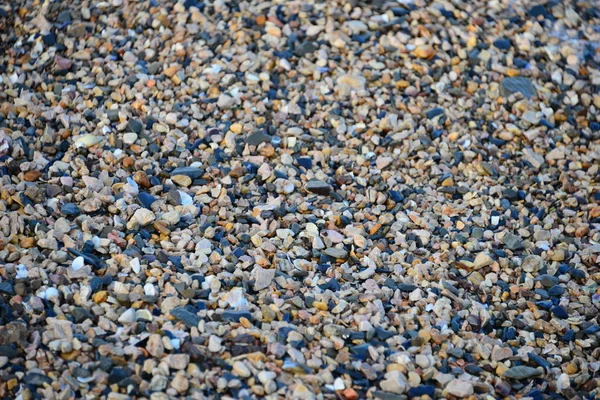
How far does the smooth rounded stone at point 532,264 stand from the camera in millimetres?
2797

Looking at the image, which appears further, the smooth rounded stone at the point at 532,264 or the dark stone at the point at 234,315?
the smooth rounded stone at the point at 532,264

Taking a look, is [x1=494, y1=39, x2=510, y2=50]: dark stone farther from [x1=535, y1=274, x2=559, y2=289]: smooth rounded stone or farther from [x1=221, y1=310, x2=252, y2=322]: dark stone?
[x1=221, y1=310, x2=252, y2=322]: dark stone

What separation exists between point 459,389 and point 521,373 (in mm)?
264

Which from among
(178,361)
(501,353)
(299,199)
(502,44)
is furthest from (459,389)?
(502,44)

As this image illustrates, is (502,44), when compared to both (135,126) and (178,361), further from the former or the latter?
(178,361)

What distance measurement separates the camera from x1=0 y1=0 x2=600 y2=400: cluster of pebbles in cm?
229

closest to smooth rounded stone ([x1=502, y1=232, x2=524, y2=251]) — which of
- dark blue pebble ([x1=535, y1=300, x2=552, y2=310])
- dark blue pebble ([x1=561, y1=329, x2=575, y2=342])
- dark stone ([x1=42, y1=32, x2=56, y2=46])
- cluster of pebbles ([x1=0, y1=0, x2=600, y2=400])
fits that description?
cluster of pebbles ([x1=0, y1=0, x2=600, y2=400])

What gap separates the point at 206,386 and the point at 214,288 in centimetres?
42

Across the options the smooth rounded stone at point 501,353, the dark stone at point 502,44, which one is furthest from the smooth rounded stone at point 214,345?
the dark stone at point 502,44

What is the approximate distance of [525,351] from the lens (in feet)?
8.09

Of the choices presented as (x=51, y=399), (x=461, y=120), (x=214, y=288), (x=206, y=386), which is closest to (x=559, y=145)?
(x=461, y=120)

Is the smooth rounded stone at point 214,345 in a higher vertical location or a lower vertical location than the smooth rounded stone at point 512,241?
higher

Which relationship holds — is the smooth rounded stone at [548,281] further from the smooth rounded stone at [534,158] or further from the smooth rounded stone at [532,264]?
the smooth rounded stone at [534,158]

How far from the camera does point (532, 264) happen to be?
280 centimetres
